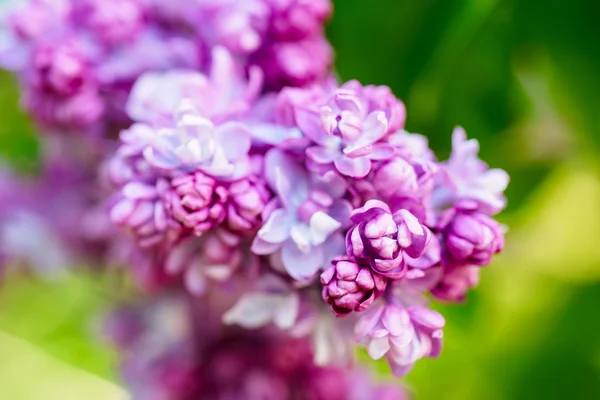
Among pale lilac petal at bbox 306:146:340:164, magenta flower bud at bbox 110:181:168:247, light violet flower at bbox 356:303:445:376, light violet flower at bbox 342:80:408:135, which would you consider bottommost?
magenta flower bud at bbox 110:181:168:247

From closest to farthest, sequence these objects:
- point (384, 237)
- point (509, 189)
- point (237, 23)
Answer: point (384, 237) → point (237, 23) → point (509, 189)

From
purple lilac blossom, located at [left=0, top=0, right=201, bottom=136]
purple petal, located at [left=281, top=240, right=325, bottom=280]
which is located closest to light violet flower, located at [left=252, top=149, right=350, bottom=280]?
purple petal, located at [left=281, top=240, right=325, bottom=280]

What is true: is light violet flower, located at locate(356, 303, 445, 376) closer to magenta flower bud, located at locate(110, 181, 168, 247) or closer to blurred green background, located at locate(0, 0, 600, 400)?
magenta flower bud, located at locate(110, 181, 168, 247)

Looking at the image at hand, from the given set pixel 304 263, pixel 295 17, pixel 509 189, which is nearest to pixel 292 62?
pixel 295 17

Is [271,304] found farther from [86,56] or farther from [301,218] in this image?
[86,56]

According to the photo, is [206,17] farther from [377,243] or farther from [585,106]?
[585,106]

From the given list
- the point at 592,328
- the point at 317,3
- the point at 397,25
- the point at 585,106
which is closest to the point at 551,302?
the point at 592,328
